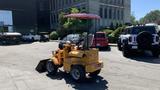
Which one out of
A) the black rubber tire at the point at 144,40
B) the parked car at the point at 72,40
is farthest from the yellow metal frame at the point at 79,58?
the black rubber tire at the point at 144,40

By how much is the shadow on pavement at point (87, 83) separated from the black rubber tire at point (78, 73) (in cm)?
16

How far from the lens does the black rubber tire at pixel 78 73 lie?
35.0 feet

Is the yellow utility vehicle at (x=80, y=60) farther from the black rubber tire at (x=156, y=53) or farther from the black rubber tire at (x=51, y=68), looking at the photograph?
the black rubber tire at (x=156, y=53)

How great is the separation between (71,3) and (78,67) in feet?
160

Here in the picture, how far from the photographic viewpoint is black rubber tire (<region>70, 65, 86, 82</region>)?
10.7 meters

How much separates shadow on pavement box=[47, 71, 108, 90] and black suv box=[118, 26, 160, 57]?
23.4 feet

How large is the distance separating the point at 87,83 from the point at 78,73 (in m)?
0.52

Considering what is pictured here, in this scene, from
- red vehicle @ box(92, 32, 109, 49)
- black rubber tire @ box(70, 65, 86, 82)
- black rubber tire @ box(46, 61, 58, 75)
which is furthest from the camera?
red vehicle @ box(92, 32, 109, 49)

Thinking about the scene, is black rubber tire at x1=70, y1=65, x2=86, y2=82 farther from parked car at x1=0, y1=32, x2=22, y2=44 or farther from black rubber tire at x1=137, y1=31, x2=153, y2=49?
parked car at x1=0, y1=32, x2=22, y2=44

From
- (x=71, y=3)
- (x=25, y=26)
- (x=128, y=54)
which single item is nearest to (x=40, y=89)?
(x=128, y=54)

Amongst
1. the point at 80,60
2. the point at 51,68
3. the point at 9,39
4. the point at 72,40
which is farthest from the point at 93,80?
the point at 9,39

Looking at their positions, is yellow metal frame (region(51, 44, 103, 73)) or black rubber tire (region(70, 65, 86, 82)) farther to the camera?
yellow metal frame (region(51, 44, 103, 73))

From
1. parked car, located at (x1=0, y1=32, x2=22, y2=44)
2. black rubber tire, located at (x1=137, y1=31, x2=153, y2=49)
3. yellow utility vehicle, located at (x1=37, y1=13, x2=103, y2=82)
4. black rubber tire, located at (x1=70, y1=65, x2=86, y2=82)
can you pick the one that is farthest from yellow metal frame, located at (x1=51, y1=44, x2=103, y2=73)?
parked car, located at (x1=0, y1=32, x2=22, y2=44)

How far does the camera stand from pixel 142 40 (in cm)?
1795
